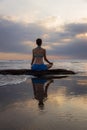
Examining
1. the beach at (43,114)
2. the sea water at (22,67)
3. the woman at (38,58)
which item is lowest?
the beach at (43,114)

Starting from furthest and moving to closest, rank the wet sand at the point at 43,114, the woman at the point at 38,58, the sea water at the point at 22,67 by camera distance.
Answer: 1. the woman at the point at 38,58
2. the sea water at the point at 22,67
3. the wet sand at the point at 43,114

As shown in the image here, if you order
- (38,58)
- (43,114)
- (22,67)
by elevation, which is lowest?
(43,114)

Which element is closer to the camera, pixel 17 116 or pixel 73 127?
pixel 73 127

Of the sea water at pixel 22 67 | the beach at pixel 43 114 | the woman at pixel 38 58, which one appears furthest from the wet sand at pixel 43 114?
the woman at pixel 38 58

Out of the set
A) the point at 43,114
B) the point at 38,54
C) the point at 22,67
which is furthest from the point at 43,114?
the point at 22,67

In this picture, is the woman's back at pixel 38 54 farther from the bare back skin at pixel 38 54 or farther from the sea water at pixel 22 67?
the sea water at pixel 22 67

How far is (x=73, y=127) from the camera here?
4668 millimetres

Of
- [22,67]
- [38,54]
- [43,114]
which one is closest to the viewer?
[43,114]

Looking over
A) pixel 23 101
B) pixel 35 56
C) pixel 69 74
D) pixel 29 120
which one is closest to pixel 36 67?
pixel 35 56

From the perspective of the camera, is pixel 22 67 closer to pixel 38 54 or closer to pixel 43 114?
pixel 38 54

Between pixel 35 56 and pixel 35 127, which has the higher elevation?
pixel 35 56

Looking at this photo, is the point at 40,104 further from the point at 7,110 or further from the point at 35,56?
the point at 35,56

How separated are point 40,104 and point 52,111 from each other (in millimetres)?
936

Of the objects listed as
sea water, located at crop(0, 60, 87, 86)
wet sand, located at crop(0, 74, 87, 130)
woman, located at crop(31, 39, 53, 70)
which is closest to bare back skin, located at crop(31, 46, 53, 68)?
woman, located at crop(31, 39, 53, 70)
